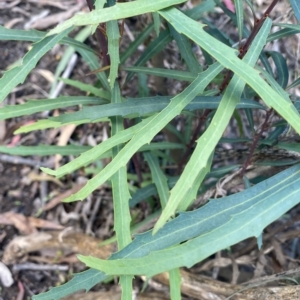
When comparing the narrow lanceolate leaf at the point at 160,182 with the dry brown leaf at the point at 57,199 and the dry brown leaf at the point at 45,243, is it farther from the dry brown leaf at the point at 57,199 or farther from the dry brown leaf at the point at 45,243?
the dry brown leaf at the point at 57,199

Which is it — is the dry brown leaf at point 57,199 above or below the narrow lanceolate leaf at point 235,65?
below

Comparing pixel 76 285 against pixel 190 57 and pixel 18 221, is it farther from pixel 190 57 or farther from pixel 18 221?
pixel 18 221

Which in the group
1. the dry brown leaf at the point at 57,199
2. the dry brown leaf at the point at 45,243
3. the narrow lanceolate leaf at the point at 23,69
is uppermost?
the narrow lanceolate leaf at the point at 23,69

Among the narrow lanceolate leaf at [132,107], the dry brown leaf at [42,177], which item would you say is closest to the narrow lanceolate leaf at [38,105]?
the narrow lanceolate leaf at [132,107]

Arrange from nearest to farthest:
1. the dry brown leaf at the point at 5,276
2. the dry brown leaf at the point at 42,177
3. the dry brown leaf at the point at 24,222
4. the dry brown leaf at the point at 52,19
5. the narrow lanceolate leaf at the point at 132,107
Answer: the narrow lanceolate leaf at the point at 132,107 < the dry brown leaf at the point at 5,276 < the dry brown leaf at the point at 24,222 < the dry brown leaf at the point at 42,177 < the dry brown leaf at the point at 52,19

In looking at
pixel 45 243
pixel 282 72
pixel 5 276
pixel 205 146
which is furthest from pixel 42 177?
pixel 205 146

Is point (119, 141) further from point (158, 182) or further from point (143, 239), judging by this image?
point (158, 182)
